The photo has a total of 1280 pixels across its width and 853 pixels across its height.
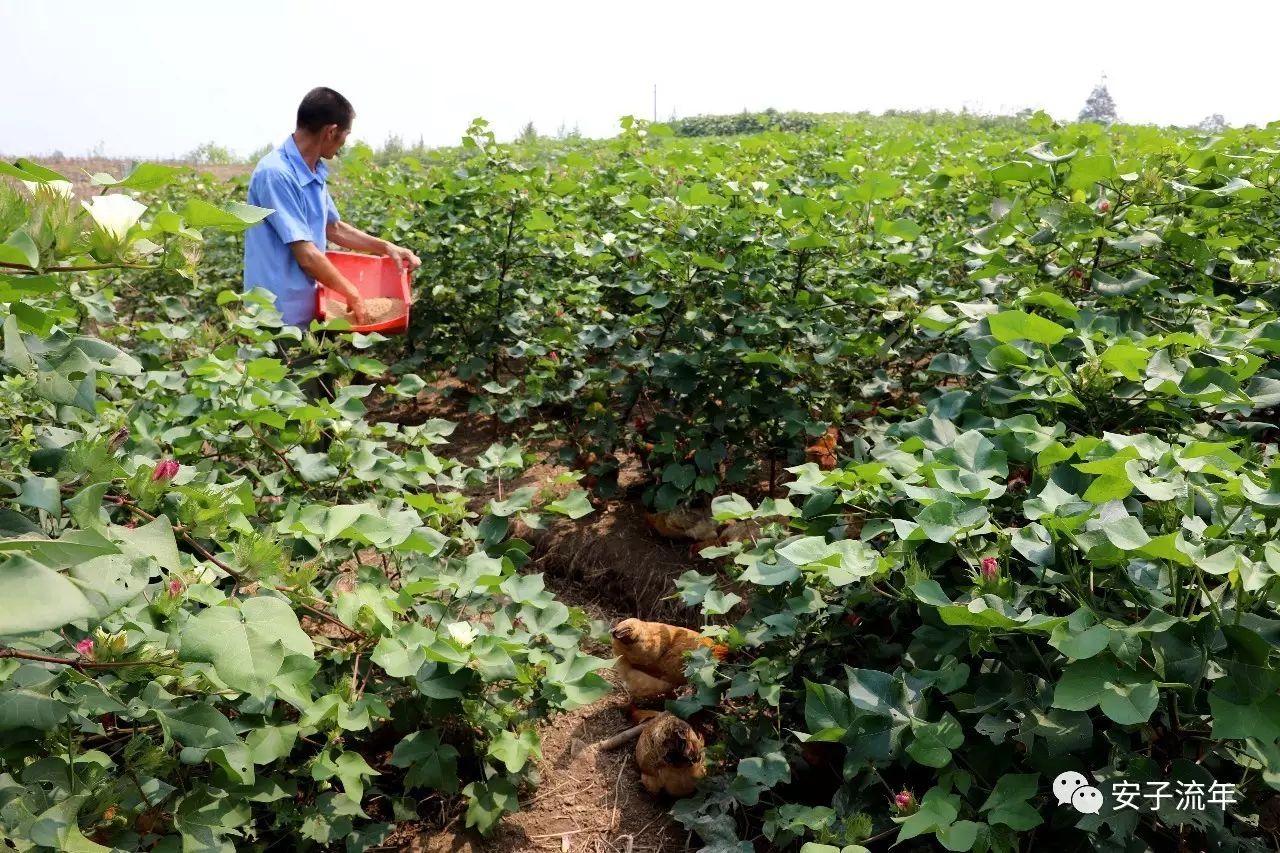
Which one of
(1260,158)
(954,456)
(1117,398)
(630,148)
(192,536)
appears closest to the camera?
(192,536)

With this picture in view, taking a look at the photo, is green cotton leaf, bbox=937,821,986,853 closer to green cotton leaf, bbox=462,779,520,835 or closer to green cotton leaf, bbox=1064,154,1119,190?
green cotton leaf, bbox=462,779,520,835

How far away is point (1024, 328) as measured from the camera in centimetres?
159

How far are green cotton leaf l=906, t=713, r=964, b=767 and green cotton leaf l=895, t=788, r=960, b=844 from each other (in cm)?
5

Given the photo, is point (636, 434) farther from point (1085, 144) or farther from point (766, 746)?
point (1085, 144)

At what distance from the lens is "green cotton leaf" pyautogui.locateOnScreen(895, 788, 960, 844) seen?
1.25 metres

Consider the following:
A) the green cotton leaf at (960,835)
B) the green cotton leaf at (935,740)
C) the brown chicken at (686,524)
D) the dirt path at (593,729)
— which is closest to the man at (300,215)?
the dirt path at (593,729)

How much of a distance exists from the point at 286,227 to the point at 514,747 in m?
2.38

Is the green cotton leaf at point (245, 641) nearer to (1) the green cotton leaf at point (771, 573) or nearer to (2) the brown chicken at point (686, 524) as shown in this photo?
(1) the green cotton leaf at point (771, 573)

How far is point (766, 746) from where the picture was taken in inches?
70.3

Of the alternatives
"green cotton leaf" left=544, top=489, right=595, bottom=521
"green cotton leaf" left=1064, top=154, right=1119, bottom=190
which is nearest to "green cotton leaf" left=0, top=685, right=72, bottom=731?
"green cotton leaf" left=544, top=489, right=595, bottom=521

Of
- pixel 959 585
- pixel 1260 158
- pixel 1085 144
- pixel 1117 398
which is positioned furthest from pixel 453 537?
pixel 1260 158

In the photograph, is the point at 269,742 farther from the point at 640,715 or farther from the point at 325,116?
the point at 325,116

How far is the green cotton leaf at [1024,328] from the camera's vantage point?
1572 millimetres

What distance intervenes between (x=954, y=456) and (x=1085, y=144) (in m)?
2.11
